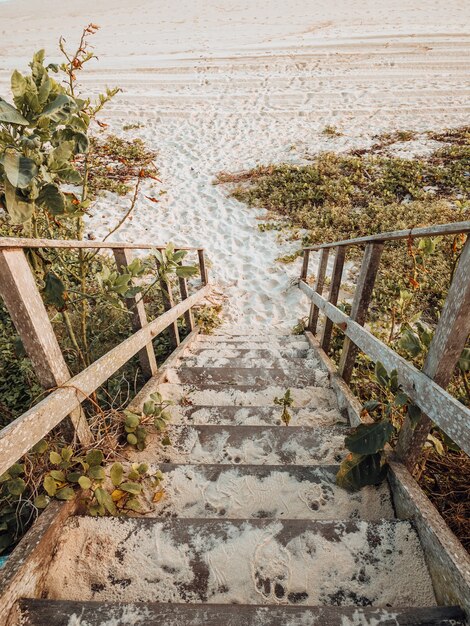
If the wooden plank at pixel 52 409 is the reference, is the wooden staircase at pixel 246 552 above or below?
below

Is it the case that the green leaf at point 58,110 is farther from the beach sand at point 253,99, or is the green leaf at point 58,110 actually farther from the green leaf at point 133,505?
the beach sand at point 253,99

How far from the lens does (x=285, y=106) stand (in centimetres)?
1312

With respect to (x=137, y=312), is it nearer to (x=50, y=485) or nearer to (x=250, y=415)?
(x=250, y=415)

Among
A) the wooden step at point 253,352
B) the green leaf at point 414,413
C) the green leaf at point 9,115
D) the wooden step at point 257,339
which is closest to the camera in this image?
the green leaf at point 9,115

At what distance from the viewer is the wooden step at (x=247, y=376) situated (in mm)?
3221

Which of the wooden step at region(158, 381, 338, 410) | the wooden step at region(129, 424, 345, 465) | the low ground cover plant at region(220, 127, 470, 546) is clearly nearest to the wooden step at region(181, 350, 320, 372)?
the low ground cover plant at region(220, 127, 470, 546)

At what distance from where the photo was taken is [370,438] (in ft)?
5.59

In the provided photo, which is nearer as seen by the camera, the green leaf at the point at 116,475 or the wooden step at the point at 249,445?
the green leaf at the point at 116,475

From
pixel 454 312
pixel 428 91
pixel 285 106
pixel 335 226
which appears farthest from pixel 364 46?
pixel 454 312

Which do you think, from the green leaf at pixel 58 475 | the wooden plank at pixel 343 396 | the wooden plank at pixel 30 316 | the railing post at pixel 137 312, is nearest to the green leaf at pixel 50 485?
the green leaf at pixel 58 475

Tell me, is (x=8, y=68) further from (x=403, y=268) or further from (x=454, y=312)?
(x=454, y=312)

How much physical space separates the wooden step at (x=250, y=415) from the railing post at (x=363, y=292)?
42 cm

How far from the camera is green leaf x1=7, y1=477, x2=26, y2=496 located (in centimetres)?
147

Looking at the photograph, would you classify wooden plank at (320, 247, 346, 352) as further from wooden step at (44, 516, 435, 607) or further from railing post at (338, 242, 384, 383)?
wooden step at (44, 516, 435, 607)
